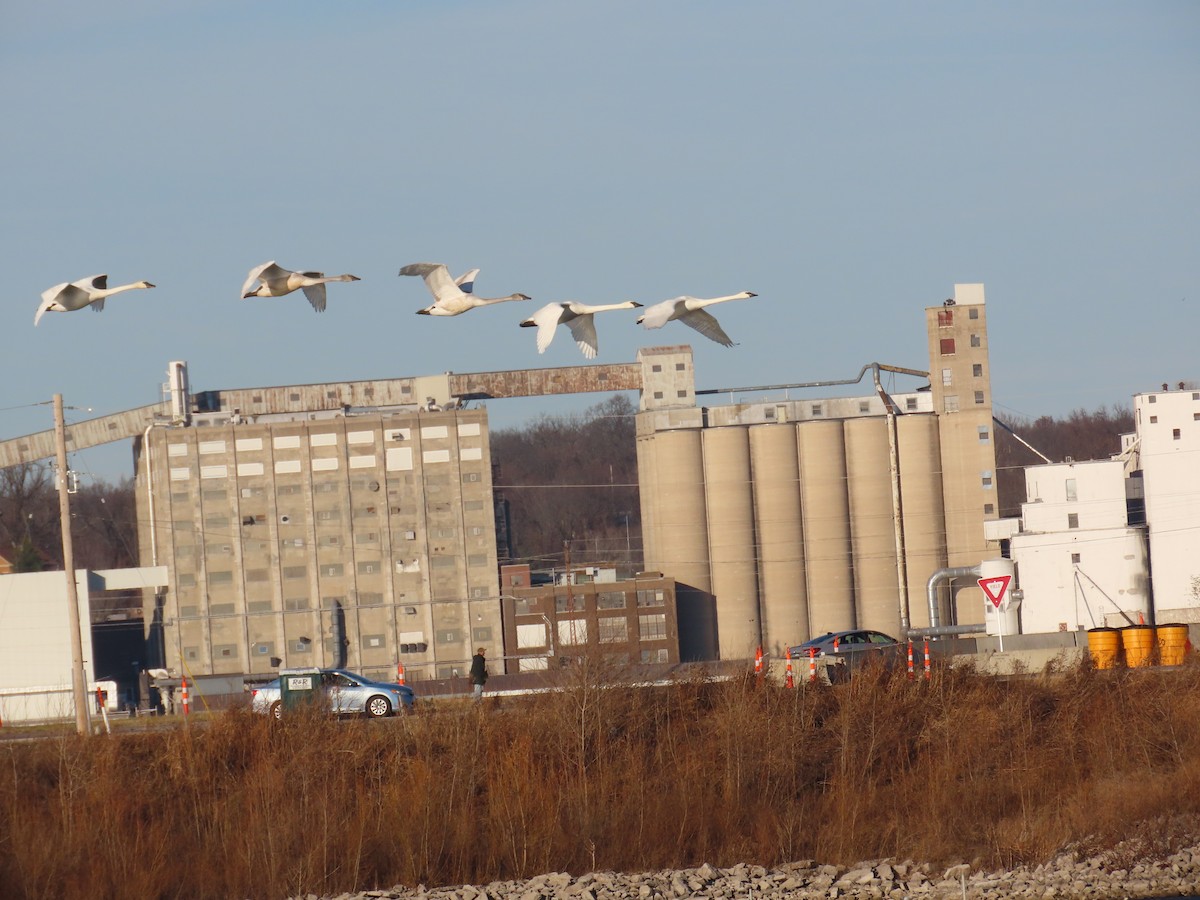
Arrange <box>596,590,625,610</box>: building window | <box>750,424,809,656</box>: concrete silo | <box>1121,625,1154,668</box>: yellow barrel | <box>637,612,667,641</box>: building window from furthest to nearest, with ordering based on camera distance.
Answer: <box>750,424,809,656</box>: concrete silo → <box>637,612,667,641</box>: building window → <box>596,590,625,610</box>: building window → <box>1121,625,1154,668</box>: yellow barrel

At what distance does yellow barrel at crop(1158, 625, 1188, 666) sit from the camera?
1630 inches

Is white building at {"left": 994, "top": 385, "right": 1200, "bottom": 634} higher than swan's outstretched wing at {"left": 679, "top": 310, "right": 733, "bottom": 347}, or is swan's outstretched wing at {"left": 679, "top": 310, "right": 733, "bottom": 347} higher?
swan's outstretched wing at {"left": 679, "top": 310, "right": 733, "bottom": 347}

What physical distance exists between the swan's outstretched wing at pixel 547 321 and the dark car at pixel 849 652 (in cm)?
1485

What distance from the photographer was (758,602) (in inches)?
4097

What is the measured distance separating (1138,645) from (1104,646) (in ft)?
3.07

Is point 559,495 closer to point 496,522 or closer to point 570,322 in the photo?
point 496,522

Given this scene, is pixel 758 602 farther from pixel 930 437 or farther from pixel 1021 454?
pixel 1021 454

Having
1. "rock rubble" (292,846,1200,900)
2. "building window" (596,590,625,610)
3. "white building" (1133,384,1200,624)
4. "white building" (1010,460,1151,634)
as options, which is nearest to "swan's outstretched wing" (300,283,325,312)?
"rock rubble" (292,846,1200,900)

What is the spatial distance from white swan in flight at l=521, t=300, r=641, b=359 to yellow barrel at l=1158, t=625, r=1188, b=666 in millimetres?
21837

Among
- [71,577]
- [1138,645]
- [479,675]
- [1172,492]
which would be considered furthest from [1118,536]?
[71,577]

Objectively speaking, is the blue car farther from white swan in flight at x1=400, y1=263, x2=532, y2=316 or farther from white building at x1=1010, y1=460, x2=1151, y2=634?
white building at x1=1010, y1=460, x2=1151, y2=634

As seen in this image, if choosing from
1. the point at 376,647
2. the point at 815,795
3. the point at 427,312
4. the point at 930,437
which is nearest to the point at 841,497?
the point at 930,437

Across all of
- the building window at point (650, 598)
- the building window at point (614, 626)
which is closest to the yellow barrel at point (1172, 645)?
the building window at point (614, 626)

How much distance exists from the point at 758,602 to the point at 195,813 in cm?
7554
